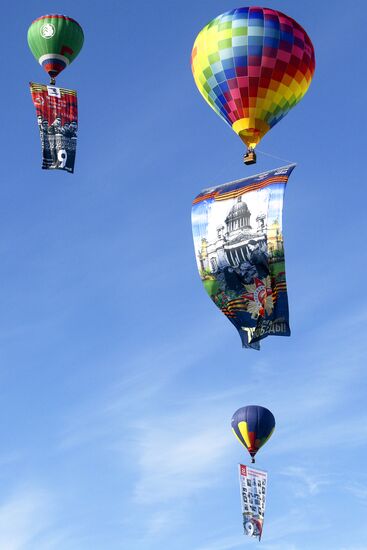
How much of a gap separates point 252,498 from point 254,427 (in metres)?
3.81

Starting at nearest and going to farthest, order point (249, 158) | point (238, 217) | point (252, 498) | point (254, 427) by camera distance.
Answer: point (238, 217), point (249, 158), point (252, 498), point (254, 427)

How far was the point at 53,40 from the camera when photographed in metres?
67.6

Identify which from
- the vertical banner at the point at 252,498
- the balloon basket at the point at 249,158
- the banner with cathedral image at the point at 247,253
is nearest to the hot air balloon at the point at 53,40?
the balloon basket at the point at 249,158

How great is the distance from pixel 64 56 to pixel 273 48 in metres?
12.2

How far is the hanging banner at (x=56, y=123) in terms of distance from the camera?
199 feet

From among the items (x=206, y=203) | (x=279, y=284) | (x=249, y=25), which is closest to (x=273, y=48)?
(x=249, y=25)

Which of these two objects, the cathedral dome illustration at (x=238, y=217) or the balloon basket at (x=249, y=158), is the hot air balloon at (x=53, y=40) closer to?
the balloon basket at (x=249, y=158)

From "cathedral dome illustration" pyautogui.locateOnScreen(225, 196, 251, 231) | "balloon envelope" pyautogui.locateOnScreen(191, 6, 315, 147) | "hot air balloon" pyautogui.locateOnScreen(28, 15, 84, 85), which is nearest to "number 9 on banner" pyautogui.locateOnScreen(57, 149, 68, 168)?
"balloon envelope" pyautogui.locateOnScreen(191, 6, 315, 147)

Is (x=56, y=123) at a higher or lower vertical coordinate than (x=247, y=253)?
higher

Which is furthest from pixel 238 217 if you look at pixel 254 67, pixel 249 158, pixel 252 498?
pixel 252 498

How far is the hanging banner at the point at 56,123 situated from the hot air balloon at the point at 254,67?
6.03 metres

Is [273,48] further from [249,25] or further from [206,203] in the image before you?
[206,203]

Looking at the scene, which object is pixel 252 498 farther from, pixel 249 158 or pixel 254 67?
pixel 254 67

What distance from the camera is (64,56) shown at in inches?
2675
